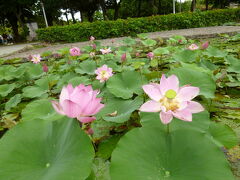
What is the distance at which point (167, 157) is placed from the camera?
0.62 meters

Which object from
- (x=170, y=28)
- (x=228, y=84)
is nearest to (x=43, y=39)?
(x=170, y=28)

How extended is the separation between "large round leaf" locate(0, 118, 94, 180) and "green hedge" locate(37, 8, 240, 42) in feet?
29.5

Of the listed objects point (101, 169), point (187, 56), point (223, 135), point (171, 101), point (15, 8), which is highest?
point (15, 8)

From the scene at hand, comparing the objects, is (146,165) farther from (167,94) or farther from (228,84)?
(228,84)

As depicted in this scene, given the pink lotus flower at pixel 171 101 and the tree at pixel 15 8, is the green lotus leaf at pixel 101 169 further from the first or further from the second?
the tree at pixel 15 8

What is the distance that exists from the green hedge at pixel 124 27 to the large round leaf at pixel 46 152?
8998 mm

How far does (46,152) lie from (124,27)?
9.13 metres

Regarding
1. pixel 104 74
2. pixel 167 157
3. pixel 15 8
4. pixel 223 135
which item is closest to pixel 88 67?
pixel 104 74

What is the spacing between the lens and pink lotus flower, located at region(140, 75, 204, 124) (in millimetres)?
605

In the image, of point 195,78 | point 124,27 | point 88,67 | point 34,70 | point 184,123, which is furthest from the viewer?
point 124,27

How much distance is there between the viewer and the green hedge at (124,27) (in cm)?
938

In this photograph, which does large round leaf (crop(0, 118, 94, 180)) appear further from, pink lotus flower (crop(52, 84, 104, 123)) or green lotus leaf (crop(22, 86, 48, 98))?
green lotus leaf (crop(22, 86, 48, 98))

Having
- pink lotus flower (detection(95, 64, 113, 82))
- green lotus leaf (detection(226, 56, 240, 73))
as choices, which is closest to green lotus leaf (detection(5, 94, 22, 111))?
pink lotus flower (detection(95, 64, 113, 82))

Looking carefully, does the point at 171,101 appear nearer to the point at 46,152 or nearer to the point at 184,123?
the point at 184,123
